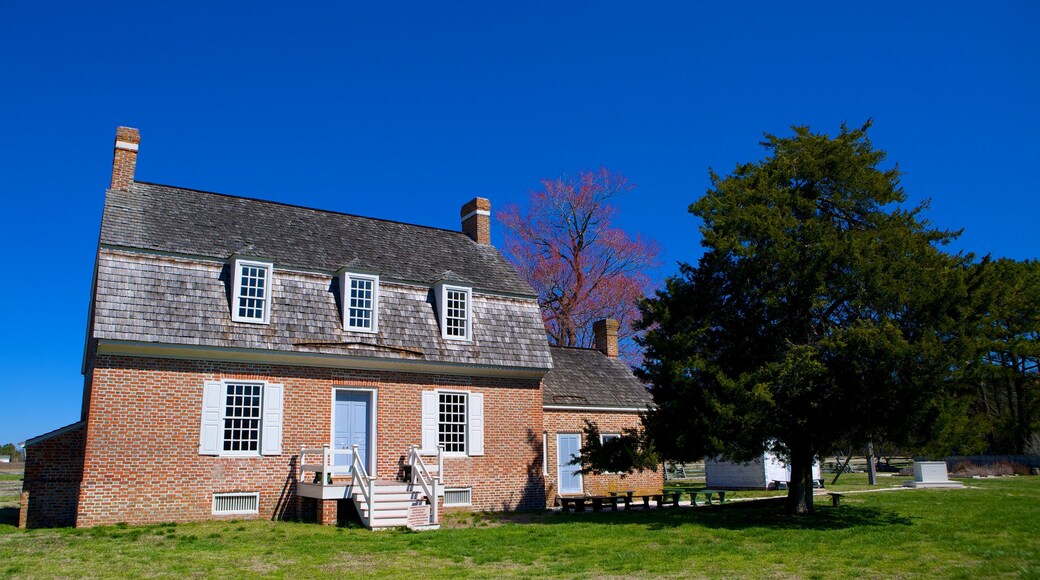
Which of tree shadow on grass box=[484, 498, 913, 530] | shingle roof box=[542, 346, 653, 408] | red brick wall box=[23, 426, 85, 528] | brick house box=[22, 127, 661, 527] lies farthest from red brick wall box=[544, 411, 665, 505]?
red brick wall box=[23, 426, 85, 528]

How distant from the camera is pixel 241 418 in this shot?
17.2 meters

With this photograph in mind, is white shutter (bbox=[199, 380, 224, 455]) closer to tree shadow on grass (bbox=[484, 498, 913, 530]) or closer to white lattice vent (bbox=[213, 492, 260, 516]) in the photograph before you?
white lattice vent (bbox=[213, 492, 260, 516])

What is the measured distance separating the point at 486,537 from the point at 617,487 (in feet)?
38.5

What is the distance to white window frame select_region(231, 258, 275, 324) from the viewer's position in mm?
17422

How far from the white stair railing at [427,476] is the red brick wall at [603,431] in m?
5.56

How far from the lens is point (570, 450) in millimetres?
24438

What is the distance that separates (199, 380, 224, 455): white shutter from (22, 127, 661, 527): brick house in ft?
0.10

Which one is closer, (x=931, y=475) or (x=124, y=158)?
(x=124, y=158)

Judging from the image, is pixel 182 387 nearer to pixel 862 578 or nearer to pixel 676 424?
pixel 676 424

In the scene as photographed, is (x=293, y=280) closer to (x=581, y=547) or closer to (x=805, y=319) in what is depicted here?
(x=581, y=547)

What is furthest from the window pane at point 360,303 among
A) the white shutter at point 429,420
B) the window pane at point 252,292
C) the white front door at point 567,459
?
the white front door at point 567,459

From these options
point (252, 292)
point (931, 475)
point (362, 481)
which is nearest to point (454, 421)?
point (362, 481)

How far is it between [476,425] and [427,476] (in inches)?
88.2

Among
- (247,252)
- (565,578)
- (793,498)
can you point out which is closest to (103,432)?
(247,252)
